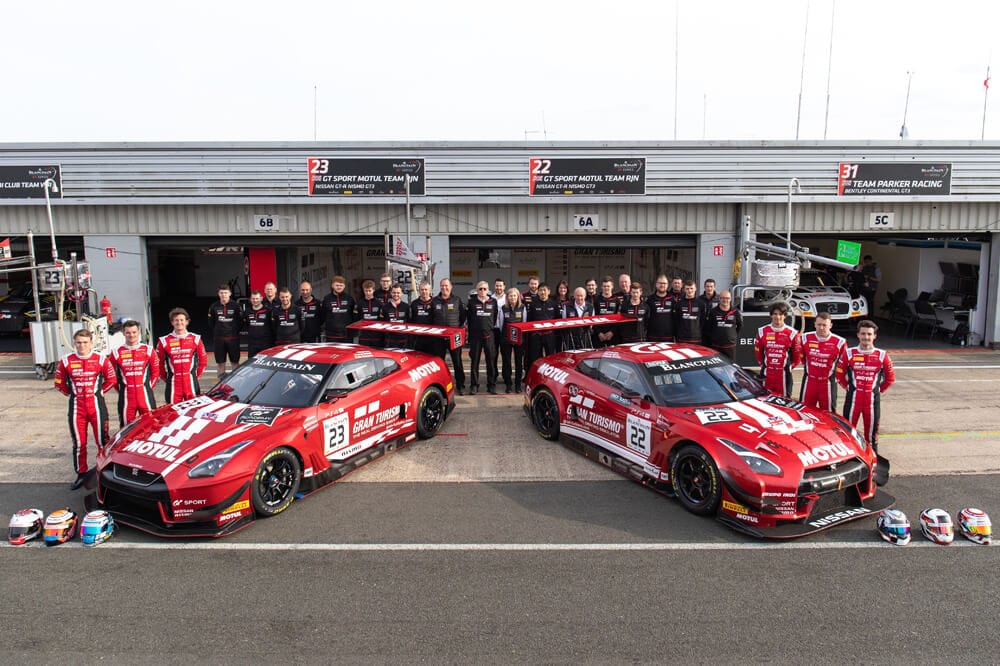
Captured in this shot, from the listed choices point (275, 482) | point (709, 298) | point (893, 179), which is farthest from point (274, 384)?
point (893, 179)

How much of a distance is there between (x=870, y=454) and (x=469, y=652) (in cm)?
403

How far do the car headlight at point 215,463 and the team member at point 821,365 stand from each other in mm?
5978

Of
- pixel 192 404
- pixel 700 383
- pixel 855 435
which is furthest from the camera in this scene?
pixel 700 383

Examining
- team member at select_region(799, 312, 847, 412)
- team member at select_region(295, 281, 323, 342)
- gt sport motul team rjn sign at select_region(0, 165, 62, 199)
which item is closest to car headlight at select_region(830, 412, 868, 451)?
team member at select_region(799, 312, 847, 412)

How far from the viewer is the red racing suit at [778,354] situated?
8.59m

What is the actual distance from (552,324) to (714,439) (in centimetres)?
427

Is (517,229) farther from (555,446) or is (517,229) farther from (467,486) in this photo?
(467,486)

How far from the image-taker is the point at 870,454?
6344mm

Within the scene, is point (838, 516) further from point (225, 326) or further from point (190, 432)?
point (225, 326)

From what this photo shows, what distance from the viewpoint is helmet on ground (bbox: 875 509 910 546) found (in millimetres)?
5637

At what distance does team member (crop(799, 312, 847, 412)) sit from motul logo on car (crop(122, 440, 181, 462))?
21.2ft

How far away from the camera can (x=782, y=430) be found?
20.7 feet

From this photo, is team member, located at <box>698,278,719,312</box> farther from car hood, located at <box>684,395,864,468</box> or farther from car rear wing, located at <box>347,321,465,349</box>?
car hood, located at <box>684,395,864,468</box>

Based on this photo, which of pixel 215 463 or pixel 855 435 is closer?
pixel 215 463
